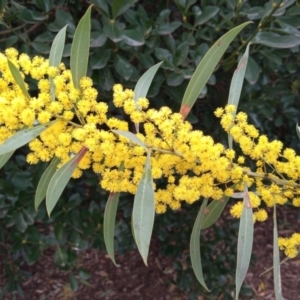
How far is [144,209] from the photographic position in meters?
0.97

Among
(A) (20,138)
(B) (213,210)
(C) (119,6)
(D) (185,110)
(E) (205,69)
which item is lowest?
(B) (213,210)

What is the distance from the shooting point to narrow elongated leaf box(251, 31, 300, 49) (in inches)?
70.6

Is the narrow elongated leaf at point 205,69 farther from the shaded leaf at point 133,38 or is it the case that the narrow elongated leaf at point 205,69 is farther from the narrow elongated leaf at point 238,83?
the shaded leaf at point 133,38

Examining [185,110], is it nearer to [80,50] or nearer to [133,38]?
[80,50]

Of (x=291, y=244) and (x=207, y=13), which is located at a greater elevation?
(x=207, y=13)

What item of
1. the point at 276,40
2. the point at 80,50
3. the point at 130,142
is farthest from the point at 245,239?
the point at 276,40

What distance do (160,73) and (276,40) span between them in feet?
1.64

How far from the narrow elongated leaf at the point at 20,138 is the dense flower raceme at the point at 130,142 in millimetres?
16

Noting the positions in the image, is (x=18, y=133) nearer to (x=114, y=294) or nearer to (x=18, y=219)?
(x=18, y=219)

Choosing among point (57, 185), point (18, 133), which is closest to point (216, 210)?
point (57, 185)

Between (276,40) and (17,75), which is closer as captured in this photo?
(17,75)

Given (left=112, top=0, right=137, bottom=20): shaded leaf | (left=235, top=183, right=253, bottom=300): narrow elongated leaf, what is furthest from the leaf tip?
(left=112, top=0, right=137, bottom=20): shaded leaf

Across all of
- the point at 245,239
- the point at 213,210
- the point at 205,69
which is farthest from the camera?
the point at 213,210

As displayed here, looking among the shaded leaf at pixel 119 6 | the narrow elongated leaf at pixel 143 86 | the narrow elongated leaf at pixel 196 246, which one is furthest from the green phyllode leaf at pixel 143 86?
the shaded leaf at pixel 119 6
